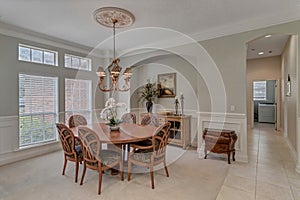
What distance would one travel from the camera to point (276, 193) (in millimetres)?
2420

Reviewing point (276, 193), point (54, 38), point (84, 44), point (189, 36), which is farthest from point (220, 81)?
point (54, 38)

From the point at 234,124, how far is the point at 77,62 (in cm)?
457

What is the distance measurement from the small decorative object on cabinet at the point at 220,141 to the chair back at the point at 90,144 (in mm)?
2256

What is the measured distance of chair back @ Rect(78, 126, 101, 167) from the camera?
8.33ft

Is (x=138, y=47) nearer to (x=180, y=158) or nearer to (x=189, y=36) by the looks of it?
(x=189, y=36)

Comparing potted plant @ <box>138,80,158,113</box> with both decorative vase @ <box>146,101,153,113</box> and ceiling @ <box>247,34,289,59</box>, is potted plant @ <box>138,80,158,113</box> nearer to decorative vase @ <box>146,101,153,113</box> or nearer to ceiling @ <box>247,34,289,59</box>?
decorative vase @ <box>146,101,153,113</box>

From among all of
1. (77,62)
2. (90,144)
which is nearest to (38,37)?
(77,62)

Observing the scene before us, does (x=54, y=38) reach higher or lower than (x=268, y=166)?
higher

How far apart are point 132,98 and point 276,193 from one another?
14.7ft

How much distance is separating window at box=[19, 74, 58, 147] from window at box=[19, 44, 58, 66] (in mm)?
398

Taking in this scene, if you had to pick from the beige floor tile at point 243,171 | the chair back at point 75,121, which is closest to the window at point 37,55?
the chair back at point 75,121

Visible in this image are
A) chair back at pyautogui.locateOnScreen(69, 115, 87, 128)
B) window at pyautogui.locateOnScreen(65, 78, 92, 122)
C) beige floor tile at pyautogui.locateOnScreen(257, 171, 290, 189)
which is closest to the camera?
beige floor tile at pyautogui.locateOnScreen(257, 171, 290, 189)

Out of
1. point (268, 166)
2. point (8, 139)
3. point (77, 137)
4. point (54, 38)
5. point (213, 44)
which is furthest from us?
point (54, 38)

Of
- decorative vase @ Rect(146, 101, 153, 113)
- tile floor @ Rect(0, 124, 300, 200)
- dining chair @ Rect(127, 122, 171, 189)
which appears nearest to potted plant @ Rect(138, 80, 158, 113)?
decorative vase @ Rect(146, 101, 153, 113)
